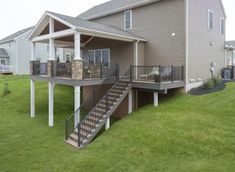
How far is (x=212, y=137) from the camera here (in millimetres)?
9305

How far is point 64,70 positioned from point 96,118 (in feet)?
12.8

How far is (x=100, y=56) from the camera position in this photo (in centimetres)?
1884

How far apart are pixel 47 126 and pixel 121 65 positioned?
643cm

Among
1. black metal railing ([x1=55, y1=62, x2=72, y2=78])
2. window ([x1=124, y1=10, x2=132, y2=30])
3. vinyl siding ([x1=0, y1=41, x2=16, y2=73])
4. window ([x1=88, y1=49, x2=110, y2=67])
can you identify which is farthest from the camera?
vinyl siding ([x1=0, y1=41, x2=16, y2=73])

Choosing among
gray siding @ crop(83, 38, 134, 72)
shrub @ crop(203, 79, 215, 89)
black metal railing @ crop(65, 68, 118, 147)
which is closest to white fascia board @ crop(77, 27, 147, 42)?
gray siding @ crop(83, 38, 134, 72)

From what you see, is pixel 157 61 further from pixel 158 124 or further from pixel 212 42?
pixel 158 124

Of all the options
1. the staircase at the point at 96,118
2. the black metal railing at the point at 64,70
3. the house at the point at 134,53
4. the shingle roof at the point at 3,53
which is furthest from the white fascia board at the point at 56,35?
the shingle roof at the point at 3,53

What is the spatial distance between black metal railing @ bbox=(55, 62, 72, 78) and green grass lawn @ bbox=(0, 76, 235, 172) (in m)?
3.11

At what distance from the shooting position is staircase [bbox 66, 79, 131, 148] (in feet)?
35.0

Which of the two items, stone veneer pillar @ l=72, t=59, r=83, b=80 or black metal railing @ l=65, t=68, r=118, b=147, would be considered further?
stone veneer pillar @ l=72, t=59, r=83, b=80

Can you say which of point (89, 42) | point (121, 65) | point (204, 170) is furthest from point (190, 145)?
point (89, 42)

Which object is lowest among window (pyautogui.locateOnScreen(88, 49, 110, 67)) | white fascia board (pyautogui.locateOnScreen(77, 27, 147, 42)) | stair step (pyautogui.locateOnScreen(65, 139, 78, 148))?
stair step (pyautogui.locateOnScreen(65, 139, 78, 148))

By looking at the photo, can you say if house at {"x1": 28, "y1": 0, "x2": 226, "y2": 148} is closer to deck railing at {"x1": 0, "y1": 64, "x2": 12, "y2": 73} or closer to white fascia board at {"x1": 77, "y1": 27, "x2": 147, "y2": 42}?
white fascia board at {"x1": 77, "y1": 27, "x2": 147, "y2": 42}

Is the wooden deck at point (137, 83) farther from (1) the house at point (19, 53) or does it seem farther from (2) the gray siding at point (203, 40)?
(1) the house at point (19, 53)
